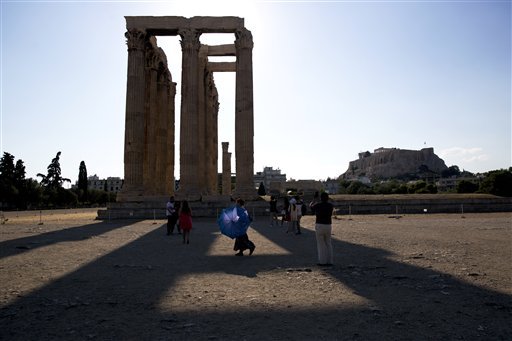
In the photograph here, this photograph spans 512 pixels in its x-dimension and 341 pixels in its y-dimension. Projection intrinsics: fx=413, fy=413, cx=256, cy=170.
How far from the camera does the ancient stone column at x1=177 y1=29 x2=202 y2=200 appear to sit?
1436 inches

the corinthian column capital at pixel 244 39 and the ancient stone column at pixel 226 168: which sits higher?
the corinthian column capital at pixel 244 39

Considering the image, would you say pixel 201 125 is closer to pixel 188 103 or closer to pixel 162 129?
pixel 188 103

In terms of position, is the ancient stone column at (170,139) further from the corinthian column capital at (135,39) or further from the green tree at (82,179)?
the green tree at (82,179)

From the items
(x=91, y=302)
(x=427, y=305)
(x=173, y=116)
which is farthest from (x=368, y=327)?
(x=173, y=116)

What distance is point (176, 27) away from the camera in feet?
123

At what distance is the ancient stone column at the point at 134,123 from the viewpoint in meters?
36.7

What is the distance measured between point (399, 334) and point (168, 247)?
11.4 m

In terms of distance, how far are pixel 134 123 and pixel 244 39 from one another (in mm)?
12386

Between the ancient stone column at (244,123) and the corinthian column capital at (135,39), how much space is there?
9057 millimetres

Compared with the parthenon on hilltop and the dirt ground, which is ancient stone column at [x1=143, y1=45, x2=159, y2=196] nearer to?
the parthenon on hilltop

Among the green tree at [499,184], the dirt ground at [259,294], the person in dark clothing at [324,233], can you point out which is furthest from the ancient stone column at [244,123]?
the green tree at [499,184]

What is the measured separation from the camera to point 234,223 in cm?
1370

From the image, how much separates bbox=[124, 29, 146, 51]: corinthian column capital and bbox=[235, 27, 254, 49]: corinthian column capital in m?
8.54

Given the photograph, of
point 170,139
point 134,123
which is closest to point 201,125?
A: point 134,123
